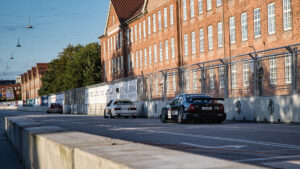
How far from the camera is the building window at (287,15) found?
35.4 meters

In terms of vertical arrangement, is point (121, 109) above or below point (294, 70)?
below

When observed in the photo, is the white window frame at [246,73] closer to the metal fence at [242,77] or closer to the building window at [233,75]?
the metal fence at [242,77]

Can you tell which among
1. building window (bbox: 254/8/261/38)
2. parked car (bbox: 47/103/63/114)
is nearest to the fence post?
building window (bbox: 254/8/261/38)

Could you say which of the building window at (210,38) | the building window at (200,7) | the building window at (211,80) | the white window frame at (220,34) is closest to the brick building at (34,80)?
the building window at (200,7)

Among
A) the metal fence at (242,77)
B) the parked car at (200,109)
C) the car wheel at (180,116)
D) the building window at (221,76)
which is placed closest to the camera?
the metal fence at (242,77)

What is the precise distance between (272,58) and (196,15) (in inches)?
1101

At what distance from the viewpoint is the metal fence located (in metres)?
21.3

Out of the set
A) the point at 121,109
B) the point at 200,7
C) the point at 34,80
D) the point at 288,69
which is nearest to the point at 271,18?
the point at 200,7

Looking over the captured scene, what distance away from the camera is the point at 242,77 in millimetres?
25172

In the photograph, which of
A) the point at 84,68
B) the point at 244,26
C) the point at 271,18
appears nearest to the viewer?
the point at 271,18

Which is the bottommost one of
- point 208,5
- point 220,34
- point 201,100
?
point 201,100

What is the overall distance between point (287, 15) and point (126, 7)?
42450 millimetres

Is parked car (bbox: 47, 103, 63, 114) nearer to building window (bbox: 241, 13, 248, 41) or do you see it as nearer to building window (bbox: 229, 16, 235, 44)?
building window (bbox: 229, 16, 235, 44)

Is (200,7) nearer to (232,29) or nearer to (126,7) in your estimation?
(232,29)
